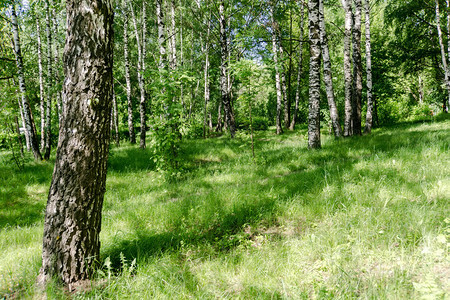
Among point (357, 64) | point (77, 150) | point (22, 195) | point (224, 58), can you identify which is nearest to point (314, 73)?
point (357, 64)

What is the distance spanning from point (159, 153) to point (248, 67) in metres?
3.60

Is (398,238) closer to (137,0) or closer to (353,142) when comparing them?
(353,142)

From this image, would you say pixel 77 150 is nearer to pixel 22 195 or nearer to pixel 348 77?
pixel 22 195

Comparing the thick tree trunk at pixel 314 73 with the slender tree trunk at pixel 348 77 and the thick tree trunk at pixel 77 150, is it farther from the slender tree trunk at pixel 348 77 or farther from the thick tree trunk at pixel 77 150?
the thick tree trunk at pixel 77 150

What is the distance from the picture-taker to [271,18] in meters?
14.7

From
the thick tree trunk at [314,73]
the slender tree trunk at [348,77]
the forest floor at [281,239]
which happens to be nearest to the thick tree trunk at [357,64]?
the slender tree trunk at [348,77]

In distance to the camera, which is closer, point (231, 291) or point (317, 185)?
point (231, 291)

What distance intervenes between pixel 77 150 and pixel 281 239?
2593 millimetres

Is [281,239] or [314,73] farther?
[314,73]

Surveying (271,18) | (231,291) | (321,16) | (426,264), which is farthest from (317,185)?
(271,18)

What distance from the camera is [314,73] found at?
7.45 meters

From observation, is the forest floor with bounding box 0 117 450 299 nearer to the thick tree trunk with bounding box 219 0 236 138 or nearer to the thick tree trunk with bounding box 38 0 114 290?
the thick tree trunk with bounding box 38 0 114 290

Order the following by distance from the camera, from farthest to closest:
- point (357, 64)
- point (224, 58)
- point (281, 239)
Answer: point (224, 58)
point (357, 64)
point (281, 239)

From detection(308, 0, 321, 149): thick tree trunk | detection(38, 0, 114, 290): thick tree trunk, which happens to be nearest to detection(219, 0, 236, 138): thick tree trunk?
detection(308, 0, 321, 149): thick tree trunk
